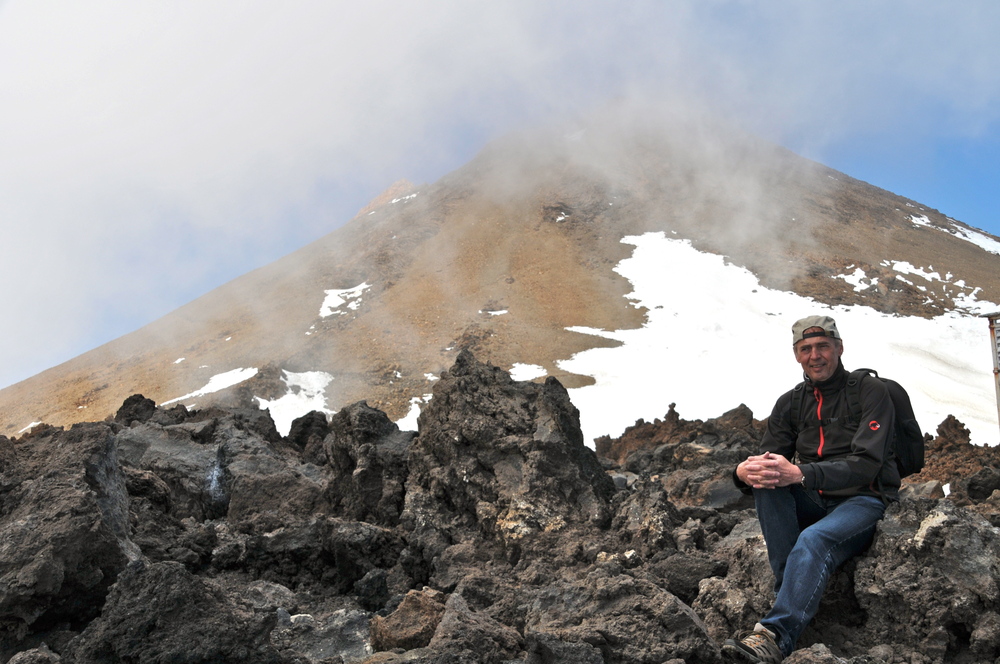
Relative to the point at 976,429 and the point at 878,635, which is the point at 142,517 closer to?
the point at 878,635

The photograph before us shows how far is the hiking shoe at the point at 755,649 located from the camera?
12.5 feet

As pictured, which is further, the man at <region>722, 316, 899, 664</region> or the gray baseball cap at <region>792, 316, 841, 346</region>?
the gray baseball cap at <region>792, 316, 841, 346</region>

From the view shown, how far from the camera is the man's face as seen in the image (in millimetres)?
4723

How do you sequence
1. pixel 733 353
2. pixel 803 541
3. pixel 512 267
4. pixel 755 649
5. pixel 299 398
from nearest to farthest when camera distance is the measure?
pixel 755 649 < pixel 803 541 < pixel 299 398 < pixel 733 353 < pixel 512 267

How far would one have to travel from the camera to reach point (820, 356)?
474 cm

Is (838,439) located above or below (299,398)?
below

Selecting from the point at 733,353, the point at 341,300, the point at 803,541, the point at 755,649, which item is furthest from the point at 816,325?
the point at 341,300

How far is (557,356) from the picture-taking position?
52.3 meters

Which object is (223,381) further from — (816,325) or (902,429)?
(902,429)

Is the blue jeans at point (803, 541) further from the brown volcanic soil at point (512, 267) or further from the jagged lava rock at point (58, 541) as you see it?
the brown volcanic soil at point (512, 267)

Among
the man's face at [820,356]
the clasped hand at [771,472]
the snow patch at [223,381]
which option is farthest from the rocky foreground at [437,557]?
the snow patch at [223,381]

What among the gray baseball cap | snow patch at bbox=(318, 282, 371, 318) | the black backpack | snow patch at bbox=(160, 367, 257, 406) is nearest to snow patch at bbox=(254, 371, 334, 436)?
snow patch at bbox=(160, 367, 257, 406)

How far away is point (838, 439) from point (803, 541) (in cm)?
75

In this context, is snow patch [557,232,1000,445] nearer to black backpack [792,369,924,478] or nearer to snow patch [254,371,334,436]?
snow patch [254,371,334,436]
